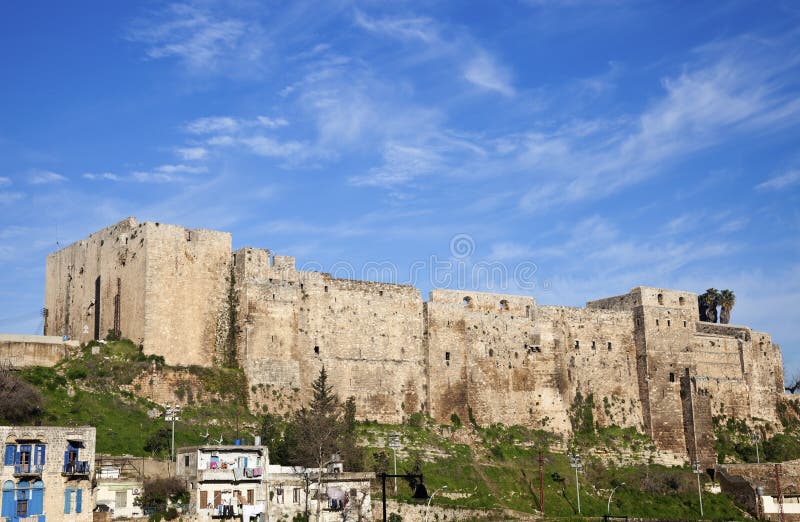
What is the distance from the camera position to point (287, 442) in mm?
55531

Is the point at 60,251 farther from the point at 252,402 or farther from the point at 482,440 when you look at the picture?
the point at 482,440

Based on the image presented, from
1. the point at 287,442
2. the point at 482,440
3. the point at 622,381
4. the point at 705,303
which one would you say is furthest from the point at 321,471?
the point at 705,303

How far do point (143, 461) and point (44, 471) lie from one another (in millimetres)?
6003

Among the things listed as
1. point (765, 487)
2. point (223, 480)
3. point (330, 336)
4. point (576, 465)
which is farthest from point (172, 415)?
point (765, 487)

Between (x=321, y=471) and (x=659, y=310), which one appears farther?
(x=659, y=310)

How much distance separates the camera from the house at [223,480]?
164 feet

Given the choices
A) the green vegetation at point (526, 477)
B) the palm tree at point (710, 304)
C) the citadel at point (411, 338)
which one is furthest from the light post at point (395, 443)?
the palm tree at point (710, 304)

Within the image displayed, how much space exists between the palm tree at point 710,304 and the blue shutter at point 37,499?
64797 mm

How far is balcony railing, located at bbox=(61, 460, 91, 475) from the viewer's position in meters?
45.2

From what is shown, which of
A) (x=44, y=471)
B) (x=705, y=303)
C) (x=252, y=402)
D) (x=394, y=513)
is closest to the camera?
(x=44, y=471)

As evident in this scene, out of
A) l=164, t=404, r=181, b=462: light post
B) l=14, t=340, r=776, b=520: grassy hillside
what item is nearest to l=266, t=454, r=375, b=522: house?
l=14, t=340, r=776, b=520: grassy hillside

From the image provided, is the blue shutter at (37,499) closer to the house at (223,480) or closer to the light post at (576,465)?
the house at (223,480)

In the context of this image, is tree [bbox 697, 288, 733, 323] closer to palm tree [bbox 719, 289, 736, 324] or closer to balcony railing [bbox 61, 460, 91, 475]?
palm tree [bbox 719, 289, 736, 324]

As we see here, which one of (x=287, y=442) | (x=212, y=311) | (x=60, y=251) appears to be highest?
(x=60, y=251)
